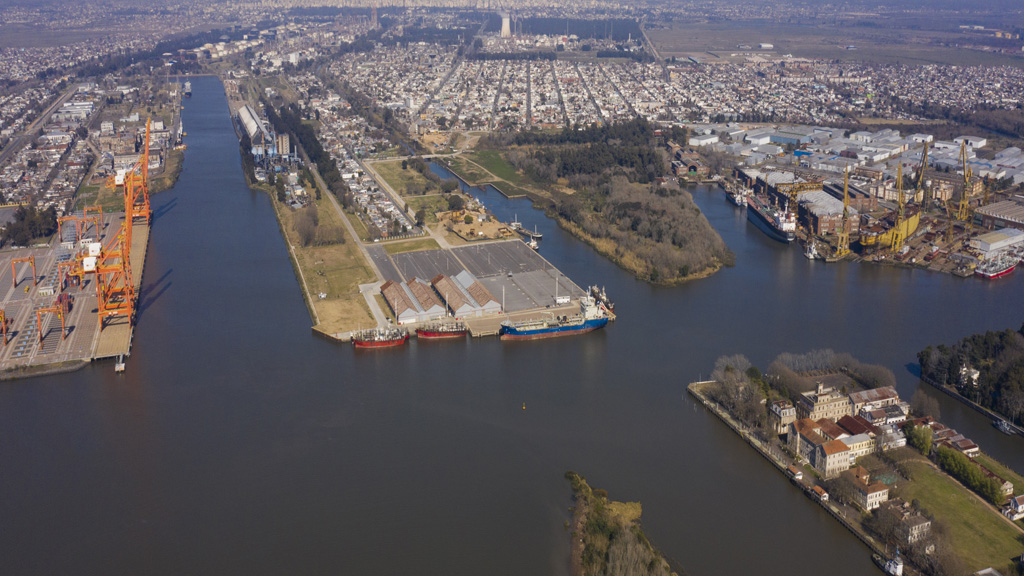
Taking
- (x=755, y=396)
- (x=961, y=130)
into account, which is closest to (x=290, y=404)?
(x=755, y=396)

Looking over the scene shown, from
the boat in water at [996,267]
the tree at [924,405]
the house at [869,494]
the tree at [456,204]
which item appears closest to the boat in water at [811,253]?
the boat in water at [996,267]

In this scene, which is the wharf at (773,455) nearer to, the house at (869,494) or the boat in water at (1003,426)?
the house at (869,494)

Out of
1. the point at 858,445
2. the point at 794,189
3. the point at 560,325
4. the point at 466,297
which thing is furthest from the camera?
the point at 794,189

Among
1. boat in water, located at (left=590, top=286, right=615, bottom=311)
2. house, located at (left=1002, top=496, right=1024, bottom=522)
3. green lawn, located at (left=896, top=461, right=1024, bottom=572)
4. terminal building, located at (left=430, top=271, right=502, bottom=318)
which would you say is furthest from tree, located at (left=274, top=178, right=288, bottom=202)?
house, located at (left=1002, top=496, right=1024, bottom=522)

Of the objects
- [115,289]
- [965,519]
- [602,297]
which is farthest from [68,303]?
[965,519]

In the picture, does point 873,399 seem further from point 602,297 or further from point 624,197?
point 624,197
